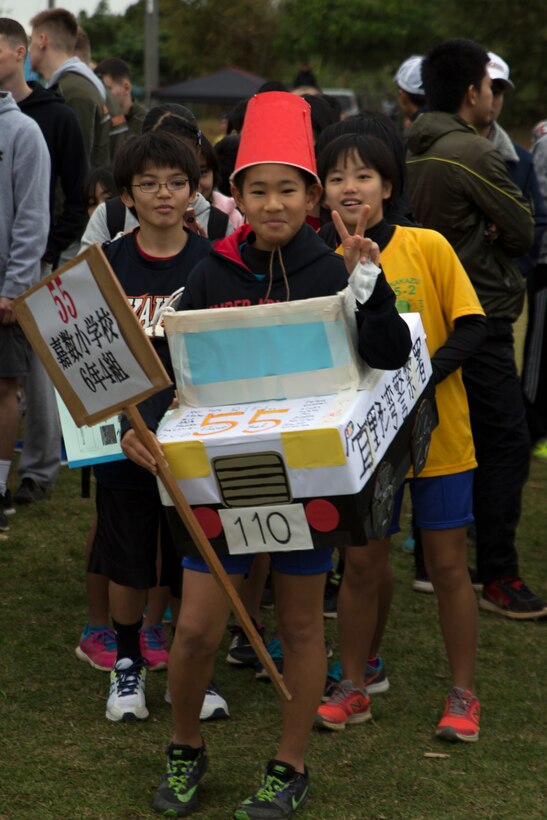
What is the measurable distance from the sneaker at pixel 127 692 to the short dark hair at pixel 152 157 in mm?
1559

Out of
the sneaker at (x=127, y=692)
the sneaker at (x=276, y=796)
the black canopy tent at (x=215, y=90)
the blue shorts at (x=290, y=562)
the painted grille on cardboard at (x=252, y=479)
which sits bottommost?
the black canopy tent at (x=215, y=90)

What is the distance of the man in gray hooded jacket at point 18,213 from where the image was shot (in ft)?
19.2

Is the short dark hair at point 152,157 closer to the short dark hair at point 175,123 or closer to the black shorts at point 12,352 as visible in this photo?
the short dark hair at point 175,123

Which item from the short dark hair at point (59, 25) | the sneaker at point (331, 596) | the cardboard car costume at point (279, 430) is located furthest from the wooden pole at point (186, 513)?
the short dark hair at point (59, 25)

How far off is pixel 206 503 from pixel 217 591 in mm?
299

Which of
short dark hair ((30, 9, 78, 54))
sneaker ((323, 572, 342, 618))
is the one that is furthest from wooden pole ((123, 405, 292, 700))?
short dark hair ((30, 9, 78, 54))

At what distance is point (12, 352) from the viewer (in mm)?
5941

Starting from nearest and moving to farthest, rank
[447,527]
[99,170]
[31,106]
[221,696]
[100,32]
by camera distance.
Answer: [447,527], [221,696], [99,170], [31,106], [100,32]

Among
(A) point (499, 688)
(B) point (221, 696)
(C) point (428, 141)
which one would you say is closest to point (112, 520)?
(B) point (221, 696)

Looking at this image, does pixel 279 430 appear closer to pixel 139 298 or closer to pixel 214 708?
pixel 139 298

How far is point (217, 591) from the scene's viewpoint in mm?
3320

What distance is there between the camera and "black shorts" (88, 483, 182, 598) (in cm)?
408

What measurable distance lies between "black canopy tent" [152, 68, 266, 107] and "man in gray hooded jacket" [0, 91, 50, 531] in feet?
65.6

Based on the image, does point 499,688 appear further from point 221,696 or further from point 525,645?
point 221,696
